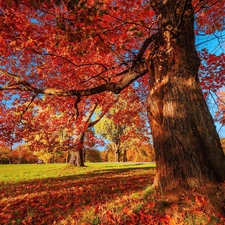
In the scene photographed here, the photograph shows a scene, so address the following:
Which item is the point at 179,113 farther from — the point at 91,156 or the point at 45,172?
the point at 91,156

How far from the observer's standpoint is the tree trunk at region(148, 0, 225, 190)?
3.73 metres

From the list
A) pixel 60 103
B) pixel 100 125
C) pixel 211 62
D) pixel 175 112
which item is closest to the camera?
pixel 175 112

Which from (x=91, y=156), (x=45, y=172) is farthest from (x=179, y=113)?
(x=91, y=156)

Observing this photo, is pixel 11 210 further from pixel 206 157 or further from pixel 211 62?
pixel 211 62

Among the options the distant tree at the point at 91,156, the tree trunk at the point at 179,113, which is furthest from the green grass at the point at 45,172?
the distant tree at the point at 91,156

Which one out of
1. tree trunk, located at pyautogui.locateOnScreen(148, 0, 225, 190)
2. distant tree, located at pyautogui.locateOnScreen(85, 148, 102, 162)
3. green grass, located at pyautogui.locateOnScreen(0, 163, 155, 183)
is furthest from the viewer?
distant tree, located at pyautogui.locateOnScreen(85, 148, 102, 162)

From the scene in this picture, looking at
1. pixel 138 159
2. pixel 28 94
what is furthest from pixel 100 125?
pixel 28 94

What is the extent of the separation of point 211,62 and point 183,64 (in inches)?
288

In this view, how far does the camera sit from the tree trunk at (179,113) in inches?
147

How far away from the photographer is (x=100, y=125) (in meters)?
38.0

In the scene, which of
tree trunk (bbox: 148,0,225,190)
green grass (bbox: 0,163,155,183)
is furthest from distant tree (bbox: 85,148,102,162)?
tree trunk (bbox: 148,0,225,190)

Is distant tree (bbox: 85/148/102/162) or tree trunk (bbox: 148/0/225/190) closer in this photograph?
tree trunk (bbox: 148/0/225/190)

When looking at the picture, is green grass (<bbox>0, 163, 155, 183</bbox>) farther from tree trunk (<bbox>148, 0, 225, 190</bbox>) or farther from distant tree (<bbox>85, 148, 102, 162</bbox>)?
distant tree (<bbox>85, 148, 102, 162</bbox>)

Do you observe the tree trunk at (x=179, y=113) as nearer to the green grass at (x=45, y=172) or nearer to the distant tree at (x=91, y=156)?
the green grass at (x=45, y=172)
